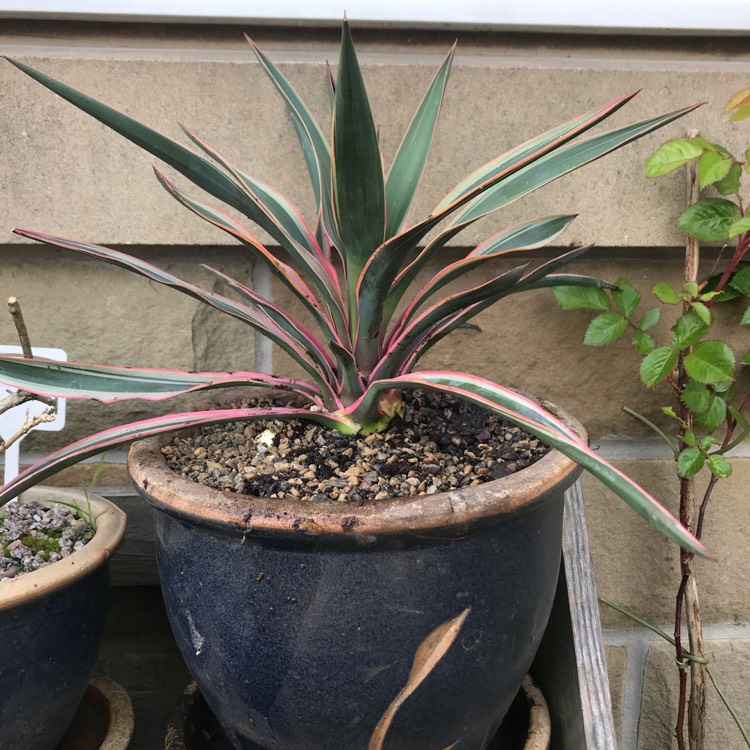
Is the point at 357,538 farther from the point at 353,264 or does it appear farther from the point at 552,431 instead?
the point at 353,264

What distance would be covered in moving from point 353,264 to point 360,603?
0.34 m

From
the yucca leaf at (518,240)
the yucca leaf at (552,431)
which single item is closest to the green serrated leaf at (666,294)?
the yucca leaf at (518,240)

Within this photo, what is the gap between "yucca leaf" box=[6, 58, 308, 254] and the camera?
1.92 feet

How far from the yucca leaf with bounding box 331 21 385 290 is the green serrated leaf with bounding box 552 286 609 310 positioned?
365 millimetres

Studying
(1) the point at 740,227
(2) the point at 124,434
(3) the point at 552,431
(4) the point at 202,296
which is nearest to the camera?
(3) the point at 552,431

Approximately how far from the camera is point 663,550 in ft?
3.50

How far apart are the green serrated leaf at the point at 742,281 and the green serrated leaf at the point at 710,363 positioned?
0.12m

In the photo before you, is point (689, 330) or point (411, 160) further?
point (689, 330)

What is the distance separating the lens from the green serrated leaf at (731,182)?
2.86 feet

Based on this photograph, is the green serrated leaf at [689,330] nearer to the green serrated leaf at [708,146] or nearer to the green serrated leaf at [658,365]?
the green serrated leaf at [658,365]

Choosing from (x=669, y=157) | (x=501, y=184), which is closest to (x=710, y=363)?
(x=669, y=157)

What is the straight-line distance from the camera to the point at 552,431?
52cm

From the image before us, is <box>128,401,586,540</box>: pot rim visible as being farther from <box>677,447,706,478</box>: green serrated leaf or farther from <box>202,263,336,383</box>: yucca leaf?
<box>677,447,706,478</box>: green serrated leaf

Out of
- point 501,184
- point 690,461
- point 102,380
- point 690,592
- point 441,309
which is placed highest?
point 501,184
